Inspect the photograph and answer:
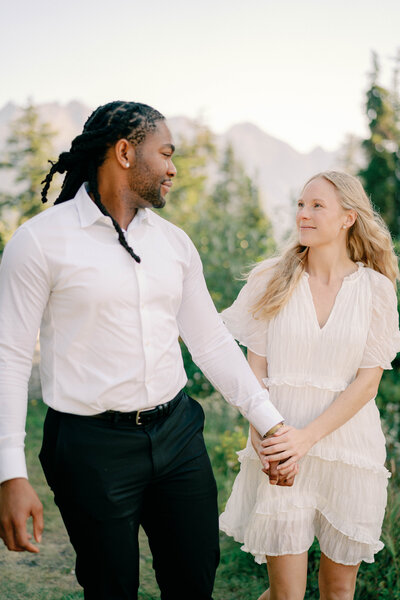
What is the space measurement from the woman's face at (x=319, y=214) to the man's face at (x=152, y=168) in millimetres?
831

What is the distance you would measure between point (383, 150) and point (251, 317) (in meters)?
32.2

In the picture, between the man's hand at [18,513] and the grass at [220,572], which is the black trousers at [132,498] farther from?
the grass at [220,572]

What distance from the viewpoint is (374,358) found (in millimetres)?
2812

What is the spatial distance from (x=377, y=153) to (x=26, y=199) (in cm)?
1895

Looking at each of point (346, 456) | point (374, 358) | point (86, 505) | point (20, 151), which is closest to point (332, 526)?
point (346, 456)

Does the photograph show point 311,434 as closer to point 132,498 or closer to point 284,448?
point 284,448

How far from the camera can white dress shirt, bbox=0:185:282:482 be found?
2.03 meters

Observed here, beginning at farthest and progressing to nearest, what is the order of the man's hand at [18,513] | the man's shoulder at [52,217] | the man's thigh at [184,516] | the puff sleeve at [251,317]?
the puff sleeve at [251,317] → the man's thigh at [184,516] → the man's shoulder at [52,217] → the man's hand at [18,513]

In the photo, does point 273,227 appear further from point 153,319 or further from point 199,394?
point 153,319

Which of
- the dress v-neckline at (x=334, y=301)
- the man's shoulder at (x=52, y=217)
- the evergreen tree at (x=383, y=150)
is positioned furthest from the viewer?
the evergreen tree at (x=383, y=150)

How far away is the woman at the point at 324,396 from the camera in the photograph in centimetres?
276

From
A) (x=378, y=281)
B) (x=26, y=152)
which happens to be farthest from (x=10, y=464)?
(x=26, y=152)

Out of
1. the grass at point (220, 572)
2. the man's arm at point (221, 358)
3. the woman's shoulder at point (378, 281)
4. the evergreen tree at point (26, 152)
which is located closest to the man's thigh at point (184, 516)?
the man's arm at point (221, 358)

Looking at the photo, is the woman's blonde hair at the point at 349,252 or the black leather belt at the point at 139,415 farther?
the woman's blonde hair at the point at 349,252
